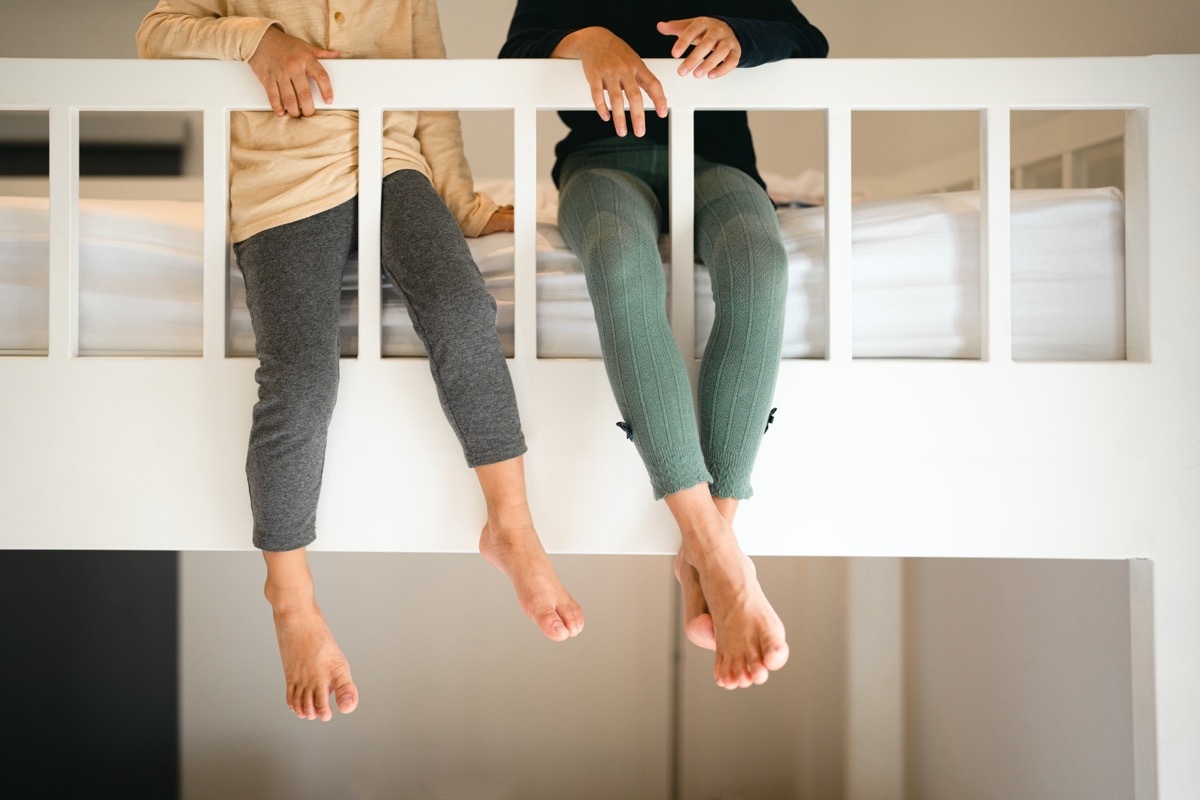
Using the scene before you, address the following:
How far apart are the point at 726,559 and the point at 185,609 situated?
1.73 m

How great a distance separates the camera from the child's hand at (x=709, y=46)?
33.2 inches

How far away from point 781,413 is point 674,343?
0.16m

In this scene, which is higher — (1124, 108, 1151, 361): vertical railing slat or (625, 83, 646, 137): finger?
(625, 83, 646, 137): finger

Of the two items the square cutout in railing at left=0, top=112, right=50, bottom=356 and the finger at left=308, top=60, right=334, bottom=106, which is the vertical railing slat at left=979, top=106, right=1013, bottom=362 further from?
the square cutout in railing at left=0, top=112, right=50, bottom=356

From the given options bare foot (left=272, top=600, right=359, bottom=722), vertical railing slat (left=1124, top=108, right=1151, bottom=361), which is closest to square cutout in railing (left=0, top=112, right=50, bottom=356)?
bare foot (left=272, top=600, right=359, bottom=722)

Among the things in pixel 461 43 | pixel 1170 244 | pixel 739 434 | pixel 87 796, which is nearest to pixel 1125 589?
pixel 1170 244

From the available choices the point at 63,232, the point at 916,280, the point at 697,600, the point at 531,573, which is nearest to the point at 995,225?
the point at 916,280

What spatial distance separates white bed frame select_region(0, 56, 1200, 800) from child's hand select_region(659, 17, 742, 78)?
22 millimetres

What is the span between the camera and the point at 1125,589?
122 centimetres

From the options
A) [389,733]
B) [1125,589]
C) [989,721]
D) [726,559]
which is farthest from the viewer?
[389,733]

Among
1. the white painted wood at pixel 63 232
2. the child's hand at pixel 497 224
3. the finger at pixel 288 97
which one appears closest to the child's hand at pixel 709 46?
the child's hand at pixel 497 224

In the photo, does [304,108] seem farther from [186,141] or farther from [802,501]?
[186,141]

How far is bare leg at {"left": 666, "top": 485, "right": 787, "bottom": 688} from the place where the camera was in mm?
751

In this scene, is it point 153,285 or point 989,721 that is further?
point 989,721
